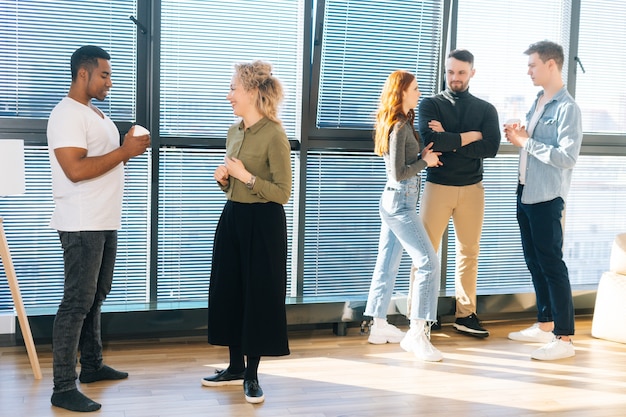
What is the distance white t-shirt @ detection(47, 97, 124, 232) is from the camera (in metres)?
3.43

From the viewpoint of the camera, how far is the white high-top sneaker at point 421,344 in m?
4.47

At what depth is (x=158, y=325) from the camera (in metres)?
4.65

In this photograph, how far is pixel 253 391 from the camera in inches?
145

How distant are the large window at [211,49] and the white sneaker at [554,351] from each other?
237 cm

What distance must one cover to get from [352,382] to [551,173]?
5.70ft

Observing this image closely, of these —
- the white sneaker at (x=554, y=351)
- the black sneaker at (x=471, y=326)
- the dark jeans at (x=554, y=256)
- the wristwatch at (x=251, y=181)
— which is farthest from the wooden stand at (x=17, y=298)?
the dark jeans at (x=554, y=256)

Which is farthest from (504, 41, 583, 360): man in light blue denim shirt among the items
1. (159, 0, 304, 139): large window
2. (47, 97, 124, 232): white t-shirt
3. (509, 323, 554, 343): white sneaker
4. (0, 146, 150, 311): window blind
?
(47, 97, 124, 232): white t-shirt

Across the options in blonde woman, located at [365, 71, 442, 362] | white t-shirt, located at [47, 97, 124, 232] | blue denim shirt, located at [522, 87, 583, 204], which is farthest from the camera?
blue denim shirt, located at [522, 87, 583, 204]

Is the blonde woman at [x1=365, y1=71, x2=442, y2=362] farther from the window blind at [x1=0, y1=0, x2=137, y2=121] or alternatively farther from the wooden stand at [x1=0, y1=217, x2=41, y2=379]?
the wooden stand at [x1=0, y1=217, x2=41, y2=379]

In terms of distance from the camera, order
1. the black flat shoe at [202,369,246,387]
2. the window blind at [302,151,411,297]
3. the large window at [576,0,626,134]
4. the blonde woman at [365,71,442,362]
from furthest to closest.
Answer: the large window at [576,0,626,134], the window blind at [302,151,411,297], the blonde woman at [365,71,442,362], the black flat shoe at [202,369,246,387]

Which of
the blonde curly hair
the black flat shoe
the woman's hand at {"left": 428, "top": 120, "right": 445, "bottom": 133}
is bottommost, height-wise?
the black flat shoe

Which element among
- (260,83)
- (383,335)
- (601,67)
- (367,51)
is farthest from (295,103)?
(601,67)

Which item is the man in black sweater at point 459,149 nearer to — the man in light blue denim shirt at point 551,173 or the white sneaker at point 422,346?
the man in light blue denim shirt at point 551,173

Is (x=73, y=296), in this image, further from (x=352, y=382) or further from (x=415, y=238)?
(x=415, y=238)
